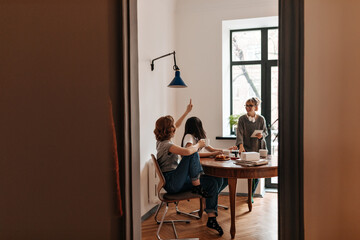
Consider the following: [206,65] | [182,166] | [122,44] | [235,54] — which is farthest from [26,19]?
[235,54]

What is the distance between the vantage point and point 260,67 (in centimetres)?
558

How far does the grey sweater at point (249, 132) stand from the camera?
452 centimetres

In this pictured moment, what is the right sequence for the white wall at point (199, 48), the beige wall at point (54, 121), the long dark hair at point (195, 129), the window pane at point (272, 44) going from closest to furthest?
the beige wall at point (54, 121), the long dark hair at point (195, 129), the white wall at point (199, 48), the window pane at point (272, 44)

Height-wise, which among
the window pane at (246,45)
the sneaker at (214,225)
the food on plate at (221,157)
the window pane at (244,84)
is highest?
the window pane at (246,45)

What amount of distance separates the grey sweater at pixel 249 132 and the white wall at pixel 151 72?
118 centimetres

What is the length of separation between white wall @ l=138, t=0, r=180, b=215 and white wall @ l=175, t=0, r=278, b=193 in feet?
0.98

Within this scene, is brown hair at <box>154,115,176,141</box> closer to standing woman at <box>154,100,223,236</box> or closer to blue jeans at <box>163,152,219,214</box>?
standing woman at <box>154,100,223,236</box>

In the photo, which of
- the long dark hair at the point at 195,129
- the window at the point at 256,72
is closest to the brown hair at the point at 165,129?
the long dark hair at the point at 195,129

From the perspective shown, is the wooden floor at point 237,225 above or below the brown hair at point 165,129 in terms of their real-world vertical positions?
below

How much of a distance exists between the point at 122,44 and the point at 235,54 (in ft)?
13.8

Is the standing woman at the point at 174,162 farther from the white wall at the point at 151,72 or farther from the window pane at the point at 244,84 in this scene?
the window pane at the point at 244,84

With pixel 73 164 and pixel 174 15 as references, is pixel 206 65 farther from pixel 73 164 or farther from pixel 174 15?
pixel 73 164

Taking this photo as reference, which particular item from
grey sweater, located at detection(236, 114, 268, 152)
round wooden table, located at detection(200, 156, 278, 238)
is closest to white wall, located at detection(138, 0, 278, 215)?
grey sweater, located at detection(236, 114, 268, 152)

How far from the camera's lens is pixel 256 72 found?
561 centimetres
